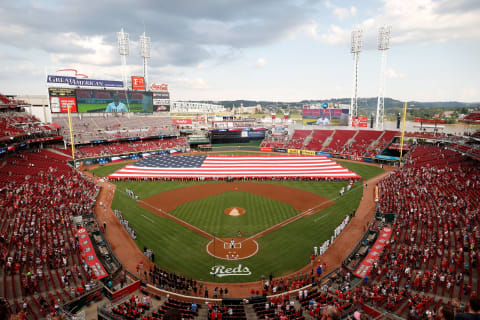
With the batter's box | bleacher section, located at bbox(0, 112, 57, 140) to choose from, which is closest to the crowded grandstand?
bleacher section, located at bbox(0, 112, 57, 140)

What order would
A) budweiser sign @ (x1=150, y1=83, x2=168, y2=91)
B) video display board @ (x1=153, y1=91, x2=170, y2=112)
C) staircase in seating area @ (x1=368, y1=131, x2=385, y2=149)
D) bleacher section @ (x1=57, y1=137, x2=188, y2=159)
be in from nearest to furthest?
bleacher section @ (x1=57, y1=137, x2=188, y2=159)
staircase in seating area @ (x1=368, y1=131, x2=385, y2=149)
budweiser sign @ (x1=150, y1=83, x2=168, y2=91)
video display board @ (x1=153, y1=91, x2=170, y2=112)

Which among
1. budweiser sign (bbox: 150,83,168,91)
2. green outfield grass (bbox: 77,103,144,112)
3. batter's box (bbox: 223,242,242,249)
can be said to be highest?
budweiser sign (bbox: 150,83,168,91)

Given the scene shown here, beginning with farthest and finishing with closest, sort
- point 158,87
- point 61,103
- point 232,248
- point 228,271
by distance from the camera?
point 158,87 → point 61,103 → point 232,248 → point 228,271

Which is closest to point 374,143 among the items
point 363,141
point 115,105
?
point 363,141

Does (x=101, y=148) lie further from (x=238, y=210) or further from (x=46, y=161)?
(x=238, y=210)

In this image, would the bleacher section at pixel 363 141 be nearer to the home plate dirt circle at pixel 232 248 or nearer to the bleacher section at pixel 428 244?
the bleacher section at pixel 428 244

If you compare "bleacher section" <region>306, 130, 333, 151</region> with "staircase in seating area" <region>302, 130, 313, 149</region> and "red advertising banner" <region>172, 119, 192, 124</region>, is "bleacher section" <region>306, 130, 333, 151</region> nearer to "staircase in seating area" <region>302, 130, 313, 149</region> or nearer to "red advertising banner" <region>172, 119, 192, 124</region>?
"staircase in seating area" <region>302, 130, 313, 149</region>

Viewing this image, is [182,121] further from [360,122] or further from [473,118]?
[473,118]
